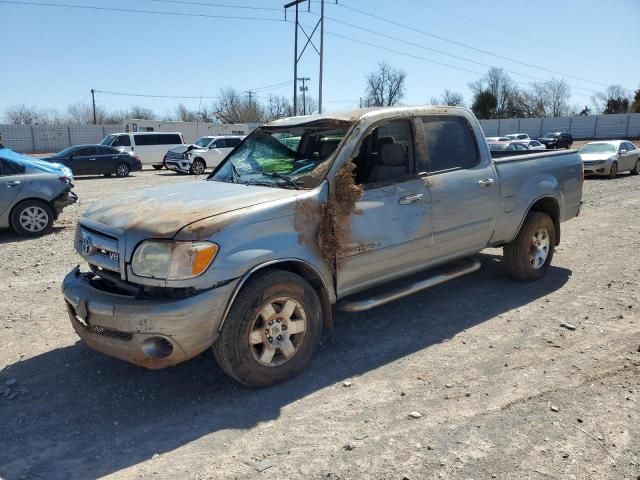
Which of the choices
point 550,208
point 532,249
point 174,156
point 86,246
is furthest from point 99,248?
point 174,156

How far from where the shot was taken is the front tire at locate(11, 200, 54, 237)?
9.06 metres

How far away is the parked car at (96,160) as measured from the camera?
23.0 m

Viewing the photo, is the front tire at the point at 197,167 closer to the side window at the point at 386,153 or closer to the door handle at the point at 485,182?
the door handle at the point at 485,182

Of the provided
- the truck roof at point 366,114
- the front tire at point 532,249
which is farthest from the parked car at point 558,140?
the truck roof at point 366,114

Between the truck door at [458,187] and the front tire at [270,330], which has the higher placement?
the truck door at [458,187]

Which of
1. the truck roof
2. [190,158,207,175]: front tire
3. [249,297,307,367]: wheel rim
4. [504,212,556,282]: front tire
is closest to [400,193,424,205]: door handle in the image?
the truck roof

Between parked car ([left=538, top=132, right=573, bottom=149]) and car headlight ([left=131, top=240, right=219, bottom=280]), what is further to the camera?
parked car ([left=538, top=132, right=573, bottom=149])

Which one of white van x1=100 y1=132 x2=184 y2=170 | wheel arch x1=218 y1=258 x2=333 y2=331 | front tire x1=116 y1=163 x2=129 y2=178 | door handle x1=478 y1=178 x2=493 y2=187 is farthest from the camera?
white van x1=100 y1=132 x2=184 y2=170

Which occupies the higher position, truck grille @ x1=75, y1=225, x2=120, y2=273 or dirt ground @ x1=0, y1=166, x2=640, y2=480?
truck grille @ x1=75, y1=225, x2=120, y2=273

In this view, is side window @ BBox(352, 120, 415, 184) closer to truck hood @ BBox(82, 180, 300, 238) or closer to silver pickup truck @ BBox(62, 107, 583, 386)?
silver pickup truck @ BBox(62, 107, 583, 386)

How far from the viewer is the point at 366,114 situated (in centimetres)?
448

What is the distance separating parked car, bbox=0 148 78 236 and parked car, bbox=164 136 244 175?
51.4ft

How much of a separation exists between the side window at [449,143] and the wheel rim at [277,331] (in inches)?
76.6

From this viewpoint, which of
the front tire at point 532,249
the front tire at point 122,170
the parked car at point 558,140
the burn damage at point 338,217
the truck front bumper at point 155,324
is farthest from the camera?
the parked car at point 558,140
